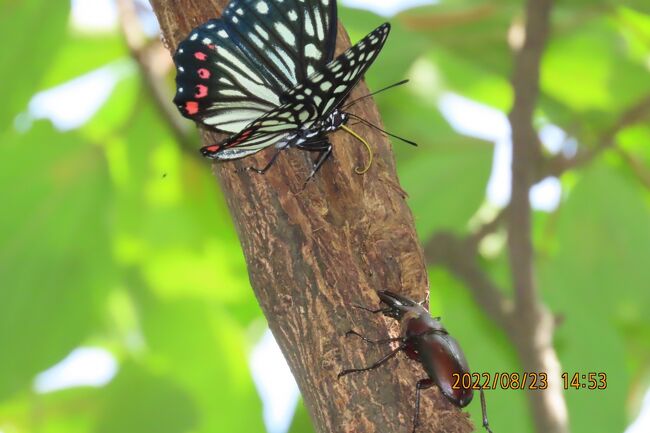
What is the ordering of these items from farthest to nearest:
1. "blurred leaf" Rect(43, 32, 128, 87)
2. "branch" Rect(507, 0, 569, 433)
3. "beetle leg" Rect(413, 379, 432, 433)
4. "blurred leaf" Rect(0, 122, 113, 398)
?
1. "blurred leaf" Rect(43, 32, 128, 87)
2. "blurred leaf" Rect(0, 122, 113, 398)
3. "branch" Rect(507, 0, 569, 433)
4. "beetle leg" Rect(413, 379, 432, 433)

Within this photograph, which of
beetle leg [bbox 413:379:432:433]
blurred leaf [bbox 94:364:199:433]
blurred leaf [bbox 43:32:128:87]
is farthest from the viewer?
blurred leaf [bbox 43:32:128:87]

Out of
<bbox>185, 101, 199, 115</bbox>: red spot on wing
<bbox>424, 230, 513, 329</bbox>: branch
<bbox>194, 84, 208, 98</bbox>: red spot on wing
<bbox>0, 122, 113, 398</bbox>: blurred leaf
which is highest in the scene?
<bbox>194, 84, 208, 98</bbox>: red spot on wing

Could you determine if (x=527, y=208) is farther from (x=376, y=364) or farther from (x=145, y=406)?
(x=145, y=406)

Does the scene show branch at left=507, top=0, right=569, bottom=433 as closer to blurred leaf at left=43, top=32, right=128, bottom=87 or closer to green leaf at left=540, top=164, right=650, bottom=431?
green leaf at left=540, top=164, right=650, bottom=431

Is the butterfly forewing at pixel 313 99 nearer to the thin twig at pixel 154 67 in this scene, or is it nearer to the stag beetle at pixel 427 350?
the stag beetle at pixel 427 350

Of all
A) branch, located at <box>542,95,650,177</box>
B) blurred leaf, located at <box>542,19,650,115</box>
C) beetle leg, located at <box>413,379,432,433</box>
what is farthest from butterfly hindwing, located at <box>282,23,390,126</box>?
blurred leaf, located at <box>542,19,650,115</box>

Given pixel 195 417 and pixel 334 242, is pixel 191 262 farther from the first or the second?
pixel 334 242

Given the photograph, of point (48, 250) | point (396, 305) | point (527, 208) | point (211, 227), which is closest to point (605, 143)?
point (527, 208)

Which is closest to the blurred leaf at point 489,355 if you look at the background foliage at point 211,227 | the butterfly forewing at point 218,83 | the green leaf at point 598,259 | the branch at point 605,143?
the background foliage at point 211,227
